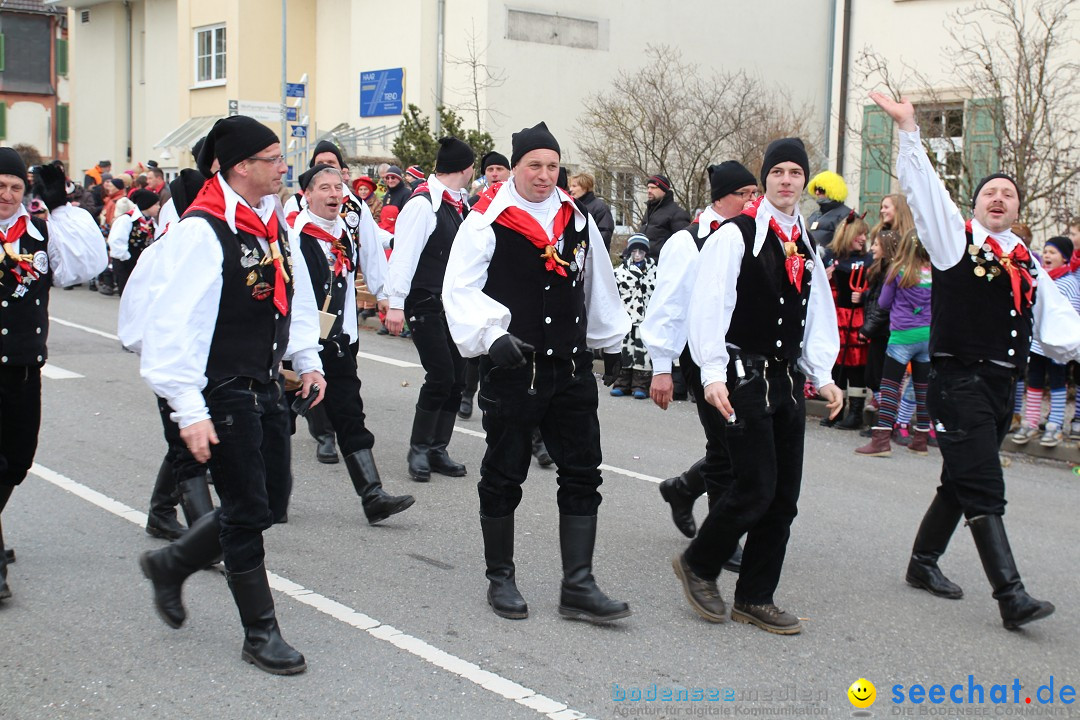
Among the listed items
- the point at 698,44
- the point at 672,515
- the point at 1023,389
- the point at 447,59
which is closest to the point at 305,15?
the point at 447,59

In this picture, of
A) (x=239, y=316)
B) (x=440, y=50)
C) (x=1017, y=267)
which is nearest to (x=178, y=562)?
(x=239, y=316)

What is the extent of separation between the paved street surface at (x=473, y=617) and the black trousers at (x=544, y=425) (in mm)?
553

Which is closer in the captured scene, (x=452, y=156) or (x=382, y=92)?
(x=452, y=156)

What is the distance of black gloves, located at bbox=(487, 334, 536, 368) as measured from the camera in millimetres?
4746

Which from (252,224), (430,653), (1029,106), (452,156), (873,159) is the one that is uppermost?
(1029,106)

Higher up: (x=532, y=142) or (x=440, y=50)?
(x=440, y=50)

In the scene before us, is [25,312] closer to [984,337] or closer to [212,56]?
[984,337]

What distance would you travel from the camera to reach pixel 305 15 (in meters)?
28.9

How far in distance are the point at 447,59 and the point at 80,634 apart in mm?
21017

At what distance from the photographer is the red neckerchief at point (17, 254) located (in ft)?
18.0

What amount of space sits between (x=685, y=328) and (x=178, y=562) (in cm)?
247

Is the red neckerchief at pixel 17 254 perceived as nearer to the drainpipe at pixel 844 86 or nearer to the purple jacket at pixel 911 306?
the purple jacket at pixel 911 306

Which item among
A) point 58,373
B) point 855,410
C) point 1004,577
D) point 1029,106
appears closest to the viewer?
point 1004,577

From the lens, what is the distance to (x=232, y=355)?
441 centimetres
